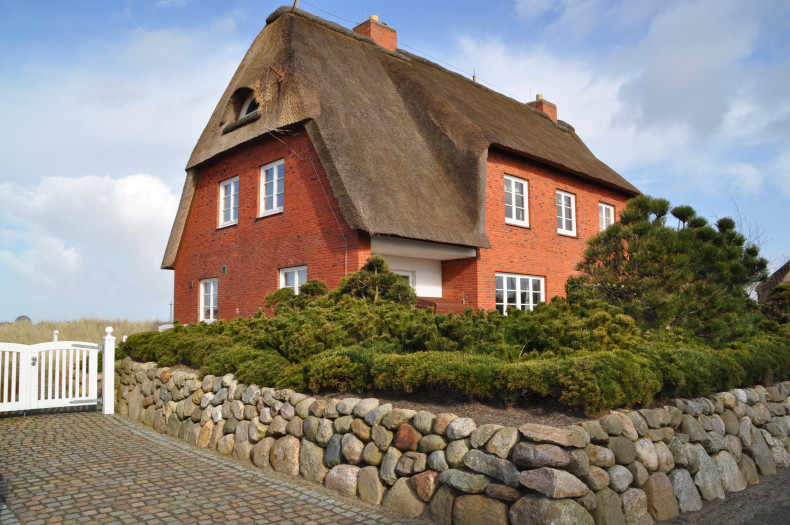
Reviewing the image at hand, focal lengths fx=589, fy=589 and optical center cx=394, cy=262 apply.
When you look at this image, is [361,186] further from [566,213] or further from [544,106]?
[544,106]

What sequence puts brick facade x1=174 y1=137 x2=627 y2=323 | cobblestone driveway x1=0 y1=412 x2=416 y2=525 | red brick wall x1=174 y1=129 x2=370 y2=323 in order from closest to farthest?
cobblestone driveway x1=0 y1=412 x2=416 y2=525 → red brick wall x1=174 y1=129 x2=370 y2=323 → brick facade x1=174 y1=137 x2=627 y2=323

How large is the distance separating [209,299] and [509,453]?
1290cm

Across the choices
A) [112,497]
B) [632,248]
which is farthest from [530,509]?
[632,248]

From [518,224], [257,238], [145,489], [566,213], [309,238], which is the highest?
[566,213]

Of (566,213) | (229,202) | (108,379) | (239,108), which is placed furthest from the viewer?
(566,213)

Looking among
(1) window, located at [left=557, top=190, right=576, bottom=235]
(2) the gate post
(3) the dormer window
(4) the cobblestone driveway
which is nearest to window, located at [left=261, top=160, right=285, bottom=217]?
(3) the dormer window

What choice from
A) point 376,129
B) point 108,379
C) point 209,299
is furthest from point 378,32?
point 108,379

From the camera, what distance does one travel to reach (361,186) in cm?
1145

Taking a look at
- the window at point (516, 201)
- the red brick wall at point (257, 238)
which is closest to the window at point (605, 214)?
the window at point (516, 201)

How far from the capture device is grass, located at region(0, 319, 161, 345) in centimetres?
1648

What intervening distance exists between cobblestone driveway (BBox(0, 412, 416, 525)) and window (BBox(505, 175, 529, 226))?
32.7ft

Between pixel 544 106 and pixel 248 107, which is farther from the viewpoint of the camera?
pixel 544 106

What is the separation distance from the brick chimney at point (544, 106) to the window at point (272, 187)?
40.5 feet

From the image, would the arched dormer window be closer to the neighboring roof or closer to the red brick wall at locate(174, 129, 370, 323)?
the red brick wall at locate(174, 129, 370, 323)
